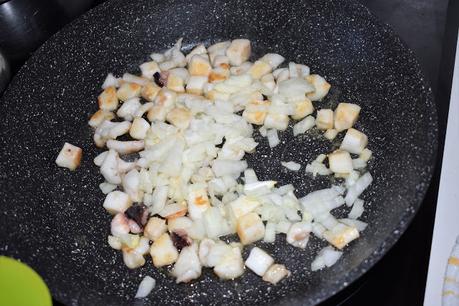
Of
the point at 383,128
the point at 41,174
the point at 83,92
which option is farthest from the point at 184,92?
the point at 383,128

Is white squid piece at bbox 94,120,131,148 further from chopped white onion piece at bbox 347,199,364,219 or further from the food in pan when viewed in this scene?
chopped white onion piece at bbox 347,199,364,219

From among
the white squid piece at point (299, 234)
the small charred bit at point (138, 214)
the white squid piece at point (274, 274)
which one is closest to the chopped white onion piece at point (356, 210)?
the white squid piece at point (299, 234)

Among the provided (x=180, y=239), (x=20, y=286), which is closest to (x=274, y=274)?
(x=180, y=239)

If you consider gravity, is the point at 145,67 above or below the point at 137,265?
above

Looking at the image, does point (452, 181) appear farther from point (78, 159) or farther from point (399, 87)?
point (78, 159)

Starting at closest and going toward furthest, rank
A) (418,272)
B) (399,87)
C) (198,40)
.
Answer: (418,272)
(399,87)
(198,40)

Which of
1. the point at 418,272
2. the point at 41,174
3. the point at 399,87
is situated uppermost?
the point at 399,87

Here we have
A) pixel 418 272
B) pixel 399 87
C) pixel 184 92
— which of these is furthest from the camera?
pixel 184 92
